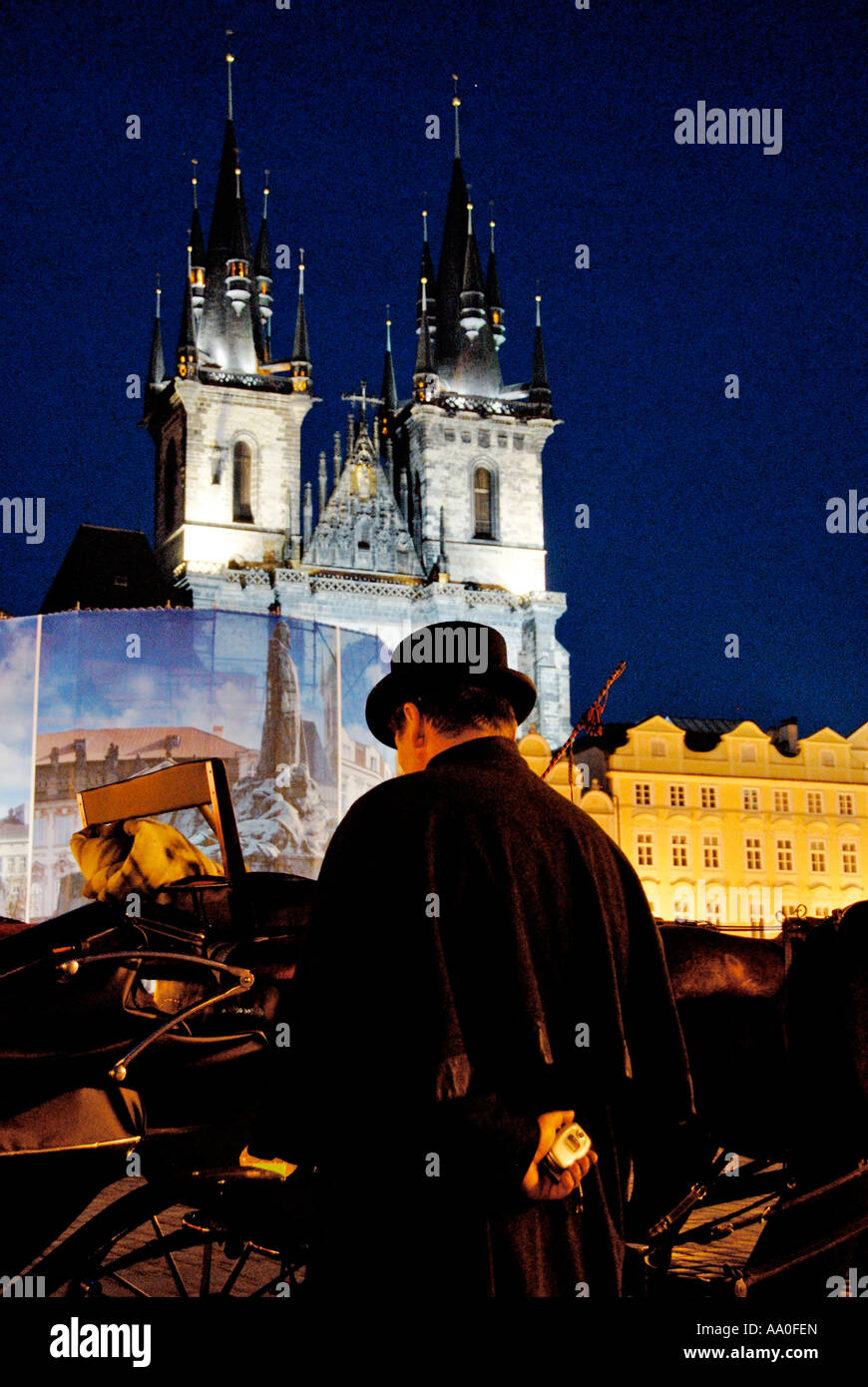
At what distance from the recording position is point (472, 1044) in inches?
111

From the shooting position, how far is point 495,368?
5378 centimetres

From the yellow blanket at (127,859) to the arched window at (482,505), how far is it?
47.5 m

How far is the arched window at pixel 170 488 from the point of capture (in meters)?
50.5

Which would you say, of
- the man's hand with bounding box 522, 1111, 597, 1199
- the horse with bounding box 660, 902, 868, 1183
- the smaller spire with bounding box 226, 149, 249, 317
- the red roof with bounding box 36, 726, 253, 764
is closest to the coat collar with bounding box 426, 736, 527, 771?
the man's hand with bounding box 522, 1111, 597, 1199

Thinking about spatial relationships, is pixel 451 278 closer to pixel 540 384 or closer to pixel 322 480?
pixel 540 384

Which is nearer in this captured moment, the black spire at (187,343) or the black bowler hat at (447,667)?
the black bowler hat at (447,667)

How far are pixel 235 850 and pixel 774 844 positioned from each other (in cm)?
4034

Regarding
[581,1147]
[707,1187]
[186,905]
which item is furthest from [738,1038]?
[581,1147]

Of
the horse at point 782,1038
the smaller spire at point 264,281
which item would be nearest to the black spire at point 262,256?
the smaller spire at point 264,281

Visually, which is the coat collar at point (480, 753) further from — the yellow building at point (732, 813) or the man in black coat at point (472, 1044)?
the yellow building at point (732, 813)

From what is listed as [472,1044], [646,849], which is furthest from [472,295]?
[472,1044]

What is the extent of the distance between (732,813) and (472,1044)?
40.5 meters

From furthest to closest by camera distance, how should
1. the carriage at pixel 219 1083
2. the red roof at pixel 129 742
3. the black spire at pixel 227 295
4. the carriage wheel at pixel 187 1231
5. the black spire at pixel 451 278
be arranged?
the black spire at pixel 451 278 < the black spire at pixel 227 295 < the red roof at pixel 129 742 < the carriage wheel at pixel 187 1231 < the carriage at pixel 219 1083

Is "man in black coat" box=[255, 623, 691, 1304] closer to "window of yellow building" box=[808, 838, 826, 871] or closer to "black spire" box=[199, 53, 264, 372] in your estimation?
"window of yellow building" box=[808, 838, 826, 871]
